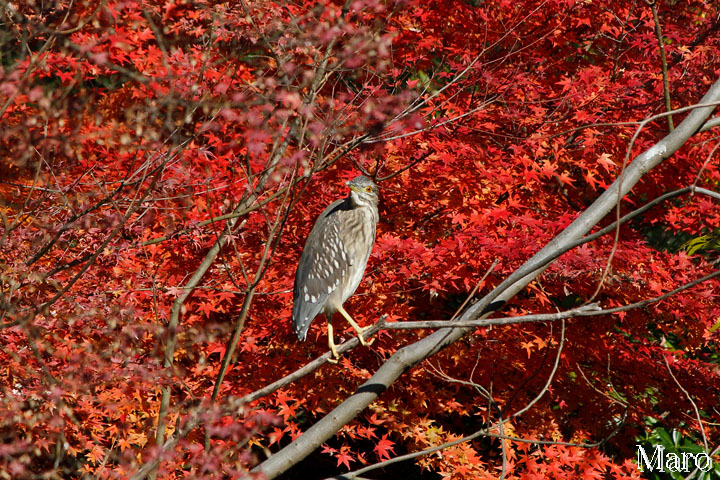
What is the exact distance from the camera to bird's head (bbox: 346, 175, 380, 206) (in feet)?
14.5

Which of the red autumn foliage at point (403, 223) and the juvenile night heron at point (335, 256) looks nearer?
the red autumn foliage at point (403, 223)

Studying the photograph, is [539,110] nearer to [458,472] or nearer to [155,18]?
[458,472]

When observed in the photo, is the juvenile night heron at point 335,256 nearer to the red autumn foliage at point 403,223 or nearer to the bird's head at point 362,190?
the bird's head at point 362,190

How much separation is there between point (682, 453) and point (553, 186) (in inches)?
109

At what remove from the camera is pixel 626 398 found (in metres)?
5.26

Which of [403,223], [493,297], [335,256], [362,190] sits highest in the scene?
[493,297]

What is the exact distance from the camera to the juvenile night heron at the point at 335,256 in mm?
4242

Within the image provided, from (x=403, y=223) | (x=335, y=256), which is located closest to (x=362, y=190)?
(x=335, y=256)

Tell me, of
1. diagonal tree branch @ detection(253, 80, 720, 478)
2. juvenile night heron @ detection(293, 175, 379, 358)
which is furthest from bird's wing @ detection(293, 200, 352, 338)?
diagonal tree branch @ detection(253, 80, 720, 478)

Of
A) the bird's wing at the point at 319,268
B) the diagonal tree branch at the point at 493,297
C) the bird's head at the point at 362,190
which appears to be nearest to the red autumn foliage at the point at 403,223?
the bird's head at the point at 362,190

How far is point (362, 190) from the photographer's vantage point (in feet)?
14.6

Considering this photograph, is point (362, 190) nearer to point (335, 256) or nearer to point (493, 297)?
point (335, 256)

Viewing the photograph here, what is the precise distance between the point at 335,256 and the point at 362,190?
47 centimetres

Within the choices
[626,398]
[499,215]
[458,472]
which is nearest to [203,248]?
[499,215]
